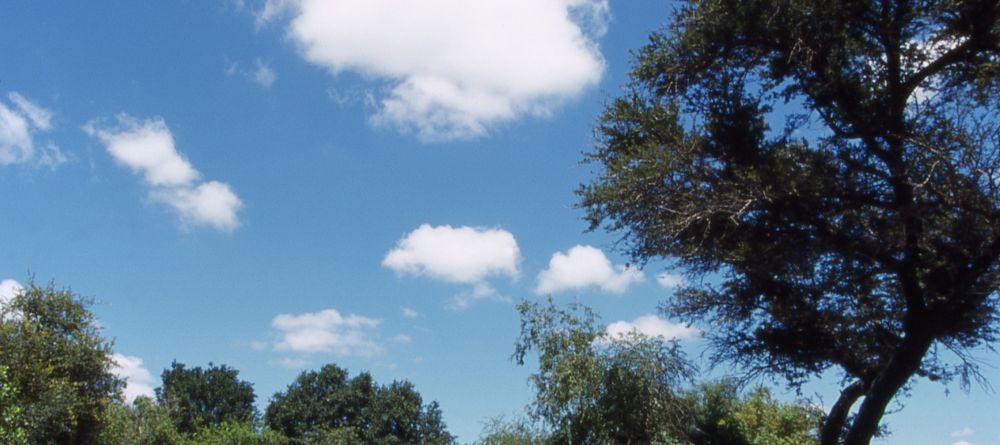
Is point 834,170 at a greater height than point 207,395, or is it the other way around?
point 207,395

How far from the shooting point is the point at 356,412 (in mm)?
51812

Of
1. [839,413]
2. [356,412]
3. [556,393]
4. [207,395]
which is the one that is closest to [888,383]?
[839,413]

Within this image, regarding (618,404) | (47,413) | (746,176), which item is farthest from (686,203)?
(47,413)

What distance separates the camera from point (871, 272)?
12.9 m

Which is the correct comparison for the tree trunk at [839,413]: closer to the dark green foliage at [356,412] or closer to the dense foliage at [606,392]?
the dense foliage at [606,392]

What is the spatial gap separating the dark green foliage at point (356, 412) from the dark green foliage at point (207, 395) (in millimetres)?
5353

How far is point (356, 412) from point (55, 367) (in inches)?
1377

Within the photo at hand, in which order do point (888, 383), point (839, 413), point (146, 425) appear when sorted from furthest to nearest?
point (146, 425) < point (839, 413) < point (888, 383)

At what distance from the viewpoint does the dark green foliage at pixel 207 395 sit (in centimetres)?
5631

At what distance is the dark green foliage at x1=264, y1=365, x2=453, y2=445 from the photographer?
5097cm

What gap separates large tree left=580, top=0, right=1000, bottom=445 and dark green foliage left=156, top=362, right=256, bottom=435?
1960 inches

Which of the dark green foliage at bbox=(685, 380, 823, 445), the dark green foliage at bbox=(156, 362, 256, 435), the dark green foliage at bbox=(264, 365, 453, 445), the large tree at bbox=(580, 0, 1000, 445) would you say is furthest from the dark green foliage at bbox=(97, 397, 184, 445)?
the large tree at bbox=(580, 0, 1000, 445)

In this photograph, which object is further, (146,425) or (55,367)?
(146,425)

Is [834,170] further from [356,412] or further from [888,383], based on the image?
[356,412]
